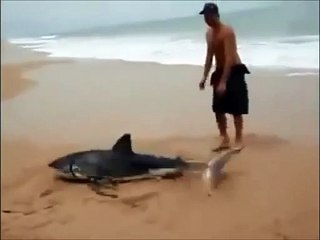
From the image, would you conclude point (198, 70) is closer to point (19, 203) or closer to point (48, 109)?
point (48, 109)

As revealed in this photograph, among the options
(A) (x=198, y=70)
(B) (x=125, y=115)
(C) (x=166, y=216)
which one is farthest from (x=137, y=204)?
(A) (x=198, y=70)

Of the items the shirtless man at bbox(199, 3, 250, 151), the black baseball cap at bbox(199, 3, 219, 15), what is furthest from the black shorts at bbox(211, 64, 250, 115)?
the black baseball cap at bbox(199, 3, 219, 15)

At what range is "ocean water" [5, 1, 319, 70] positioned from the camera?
3.94 feet

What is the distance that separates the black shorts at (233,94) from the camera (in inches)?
47.9

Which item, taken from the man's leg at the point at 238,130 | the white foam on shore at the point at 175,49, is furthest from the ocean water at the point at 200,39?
the man's leg at the point at 238,130

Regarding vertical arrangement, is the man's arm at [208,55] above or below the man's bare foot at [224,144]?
above

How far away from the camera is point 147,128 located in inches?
48.0

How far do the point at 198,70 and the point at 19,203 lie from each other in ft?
1.32

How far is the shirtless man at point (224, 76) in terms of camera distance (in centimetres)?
121

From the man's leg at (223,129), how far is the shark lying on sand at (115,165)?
64 mm

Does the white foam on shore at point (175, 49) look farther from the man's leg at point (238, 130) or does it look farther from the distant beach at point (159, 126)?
the man's leg at point (238, 130)

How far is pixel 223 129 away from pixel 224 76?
3.8 inches

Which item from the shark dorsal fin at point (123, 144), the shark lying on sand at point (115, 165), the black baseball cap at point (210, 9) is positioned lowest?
the shark lying on sand at point (115, 165)

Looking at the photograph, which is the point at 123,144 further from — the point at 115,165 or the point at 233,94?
the point at 233,94
